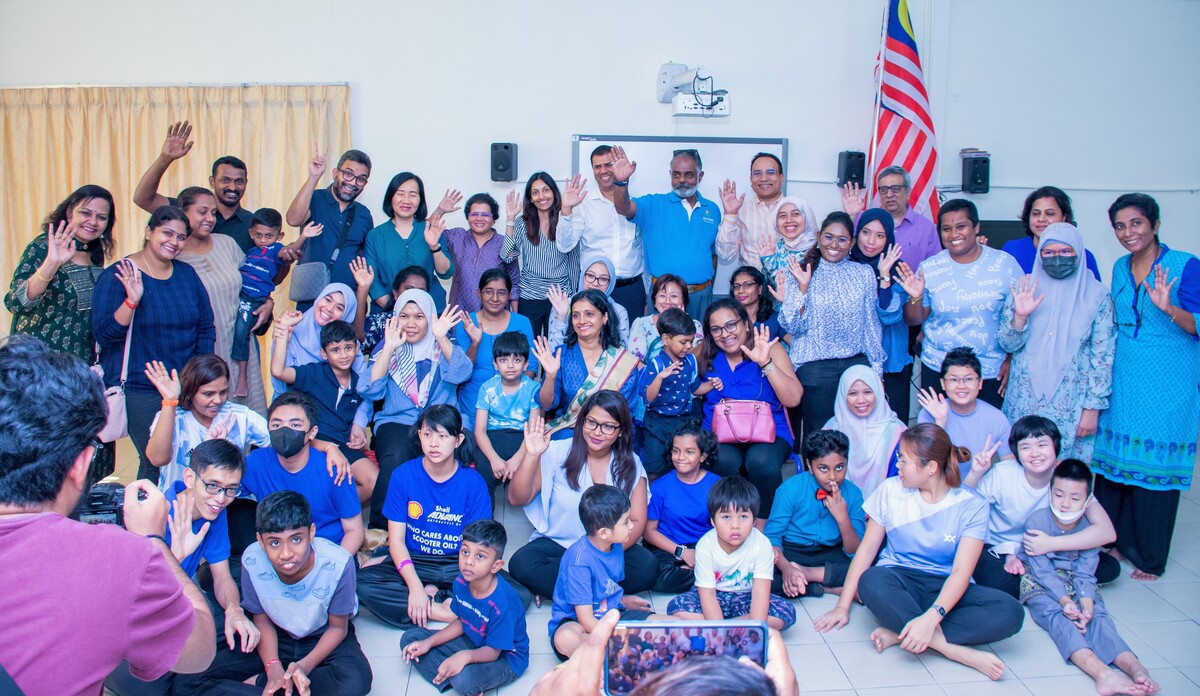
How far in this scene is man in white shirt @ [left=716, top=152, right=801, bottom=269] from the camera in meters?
5.23

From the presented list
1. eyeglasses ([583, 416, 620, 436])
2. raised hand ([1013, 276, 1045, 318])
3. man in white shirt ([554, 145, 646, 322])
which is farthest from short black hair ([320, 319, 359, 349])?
raised hand ([1013, 276, 1045, 318])

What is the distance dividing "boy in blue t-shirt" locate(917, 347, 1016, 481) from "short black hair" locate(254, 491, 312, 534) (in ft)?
8.49

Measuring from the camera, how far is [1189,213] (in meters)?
6.58

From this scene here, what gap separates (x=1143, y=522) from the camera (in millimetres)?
4207

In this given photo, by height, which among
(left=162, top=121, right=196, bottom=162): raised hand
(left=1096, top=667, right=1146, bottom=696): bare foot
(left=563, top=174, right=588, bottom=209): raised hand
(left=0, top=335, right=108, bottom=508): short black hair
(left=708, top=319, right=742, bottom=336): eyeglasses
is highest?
(left=162, top=121, right=196, bottom=162): raised hand

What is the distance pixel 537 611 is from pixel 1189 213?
5.39 meters

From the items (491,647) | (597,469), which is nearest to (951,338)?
(597,469)

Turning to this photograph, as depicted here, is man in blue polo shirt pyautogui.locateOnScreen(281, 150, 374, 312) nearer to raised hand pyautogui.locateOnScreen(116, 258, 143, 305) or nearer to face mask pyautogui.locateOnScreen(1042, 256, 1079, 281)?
raised hand pyautogui.locateOnScreen(116, 258, 143, 305)

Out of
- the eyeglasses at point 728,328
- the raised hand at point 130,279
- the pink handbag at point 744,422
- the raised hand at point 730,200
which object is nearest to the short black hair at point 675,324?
the eyeglasses at point 728,328

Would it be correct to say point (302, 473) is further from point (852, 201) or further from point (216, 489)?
point (852, 201)

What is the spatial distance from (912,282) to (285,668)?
3.16 meters

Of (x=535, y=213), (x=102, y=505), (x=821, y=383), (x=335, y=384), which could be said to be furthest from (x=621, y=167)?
(x=102, y=505)

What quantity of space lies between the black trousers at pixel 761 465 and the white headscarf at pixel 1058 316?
3.91 feet

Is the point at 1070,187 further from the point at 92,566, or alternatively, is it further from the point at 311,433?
the point at 92,566
